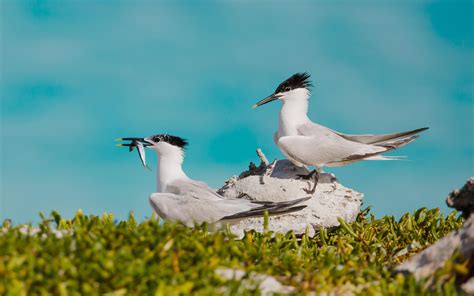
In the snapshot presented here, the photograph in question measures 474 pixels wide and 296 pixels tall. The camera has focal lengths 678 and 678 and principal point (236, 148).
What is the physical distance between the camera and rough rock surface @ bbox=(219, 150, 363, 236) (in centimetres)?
1003

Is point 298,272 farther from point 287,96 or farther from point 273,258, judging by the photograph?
point 287,96

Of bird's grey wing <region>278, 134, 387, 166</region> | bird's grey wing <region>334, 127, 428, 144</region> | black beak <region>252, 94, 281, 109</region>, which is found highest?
black beak <region>252, 94, 281, 109</region>

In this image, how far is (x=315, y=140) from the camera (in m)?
10.6

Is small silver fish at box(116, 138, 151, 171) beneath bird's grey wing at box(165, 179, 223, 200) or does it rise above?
above

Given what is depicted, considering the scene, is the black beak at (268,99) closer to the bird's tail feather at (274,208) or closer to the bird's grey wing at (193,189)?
the bird's grey wing at (193,189)

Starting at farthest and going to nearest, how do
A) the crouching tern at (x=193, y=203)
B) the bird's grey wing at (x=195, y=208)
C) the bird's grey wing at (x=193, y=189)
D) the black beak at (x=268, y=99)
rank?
the black beak at (x=268, y=99), the bird's grey wing at (x=193, y=189), the bird's grey wing at (x=195, y=208), the crouching tern at (x=193, y=203)

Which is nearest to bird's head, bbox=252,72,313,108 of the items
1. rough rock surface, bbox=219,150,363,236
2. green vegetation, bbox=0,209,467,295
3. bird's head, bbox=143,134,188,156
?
rough rock surface, bbox=219,150,363,236

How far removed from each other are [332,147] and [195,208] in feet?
9.04

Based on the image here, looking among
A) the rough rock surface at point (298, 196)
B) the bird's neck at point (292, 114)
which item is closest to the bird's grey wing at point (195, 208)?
the rough rock surface at point (298, 196)

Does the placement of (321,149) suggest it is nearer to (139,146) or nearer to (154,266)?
(139,146)

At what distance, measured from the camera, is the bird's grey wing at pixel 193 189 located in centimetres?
912

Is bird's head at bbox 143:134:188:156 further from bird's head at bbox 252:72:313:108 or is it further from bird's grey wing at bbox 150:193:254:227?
bird's head at bbox 252:72:313:108

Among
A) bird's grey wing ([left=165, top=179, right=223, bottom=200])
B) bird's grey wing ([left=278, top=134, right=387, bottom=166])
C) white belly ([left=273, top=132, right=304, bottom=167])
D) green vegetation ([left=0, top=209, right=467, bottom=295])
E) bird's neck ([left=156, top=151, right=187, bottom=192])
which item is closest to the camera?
green vegetation ([left=0, top=209, right=467, bottom=295])

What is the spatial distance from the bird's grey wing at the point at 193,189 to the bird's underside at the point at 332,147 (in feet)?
5.75
